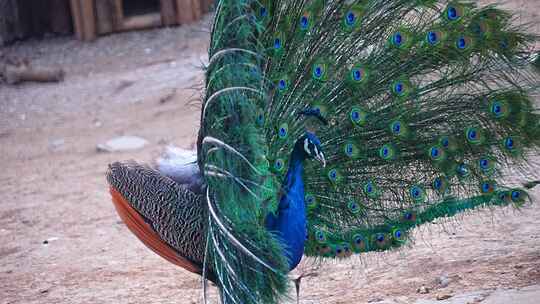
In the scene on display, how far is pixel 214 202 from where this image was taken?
4008 mm

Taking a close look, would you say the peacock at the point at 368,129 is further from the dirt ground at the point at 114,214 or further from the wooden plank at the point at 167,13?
the wooden plank at the point at 167,13

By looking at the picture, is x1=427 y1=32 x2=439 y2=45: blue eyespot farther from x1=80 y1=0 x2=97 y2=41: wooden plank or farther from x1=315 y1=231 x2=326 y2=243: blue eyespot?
x1=80 y1=0 x2=97 y2=41: wooden plank

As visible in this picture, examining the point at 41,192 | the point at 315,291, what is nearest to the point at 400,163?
the point at 315,291

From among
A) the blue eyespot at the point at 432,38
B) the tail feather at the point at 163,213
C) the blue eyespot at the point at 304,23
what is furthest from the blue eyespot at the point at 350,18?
the tail feather at the point at 163,213

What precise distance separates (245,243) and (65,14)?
10342 mm

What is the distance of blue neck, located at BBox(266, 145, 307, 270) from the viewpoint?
13.7ft

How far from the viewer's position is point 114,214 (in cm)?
739

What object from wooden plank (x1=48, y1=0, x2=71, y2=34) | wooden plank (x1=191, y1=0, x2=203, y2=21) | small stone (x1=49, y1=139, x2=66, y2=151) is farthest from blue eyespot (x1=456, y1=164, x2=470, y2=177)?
wooden plank (x1=48, y1=0, x2=71, y2=34)

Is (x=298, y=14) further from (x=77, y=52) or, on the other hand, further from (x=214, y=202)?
(x=77, y=52)

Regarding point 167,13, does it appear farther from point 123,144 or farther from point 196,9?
point 123,144

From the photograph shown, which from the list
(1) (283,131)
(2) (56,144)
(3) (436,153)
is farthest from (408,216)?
(2) (56,144)

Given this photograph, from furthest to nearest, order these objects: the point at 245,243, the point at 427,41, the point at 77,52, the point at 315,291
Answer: the point at 77,52 < the point at 315,291 < the point at 427,41 < the point at 245,243

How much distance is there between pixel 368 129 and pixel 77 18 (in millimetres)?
9206

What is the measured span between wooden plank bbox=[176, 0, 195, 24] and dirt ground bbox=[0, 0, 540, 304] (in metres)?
0.17
